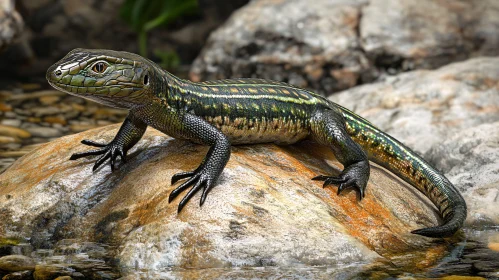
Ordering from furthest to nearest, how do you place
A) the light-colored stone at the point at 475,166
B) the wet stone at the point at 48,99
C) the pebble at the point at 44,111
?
the wet stone at the point at 48,99, the pebble at the point at 44,111, the light-colored stone at the point at 475,166

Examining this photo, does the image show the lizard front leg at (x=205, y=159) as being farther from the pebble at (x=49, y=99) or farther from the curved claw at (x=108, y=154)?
the pebble at (x=49, y=99)

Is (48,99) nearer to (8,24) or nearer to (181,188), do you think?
(8,24)

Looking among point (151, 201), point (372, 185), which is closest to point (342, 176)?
point (372, 185)

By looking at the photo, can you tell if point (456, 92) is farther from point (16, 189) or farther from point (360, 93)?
point (16, 189)

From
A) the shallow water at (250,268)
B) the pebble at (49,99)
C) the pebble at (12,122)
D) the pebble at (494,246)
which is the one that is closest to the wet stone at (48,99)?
the pebble at (49,99)

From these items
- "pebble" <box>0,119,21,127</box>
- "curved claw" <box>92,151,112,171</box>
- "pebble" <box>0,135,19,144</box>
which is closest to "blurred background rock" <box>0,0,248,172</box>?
"pebble" <box>0,119,21,127</box>

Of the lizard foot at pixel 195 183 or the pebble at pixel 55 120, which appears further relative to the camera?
the pebble at pixel 55 120
